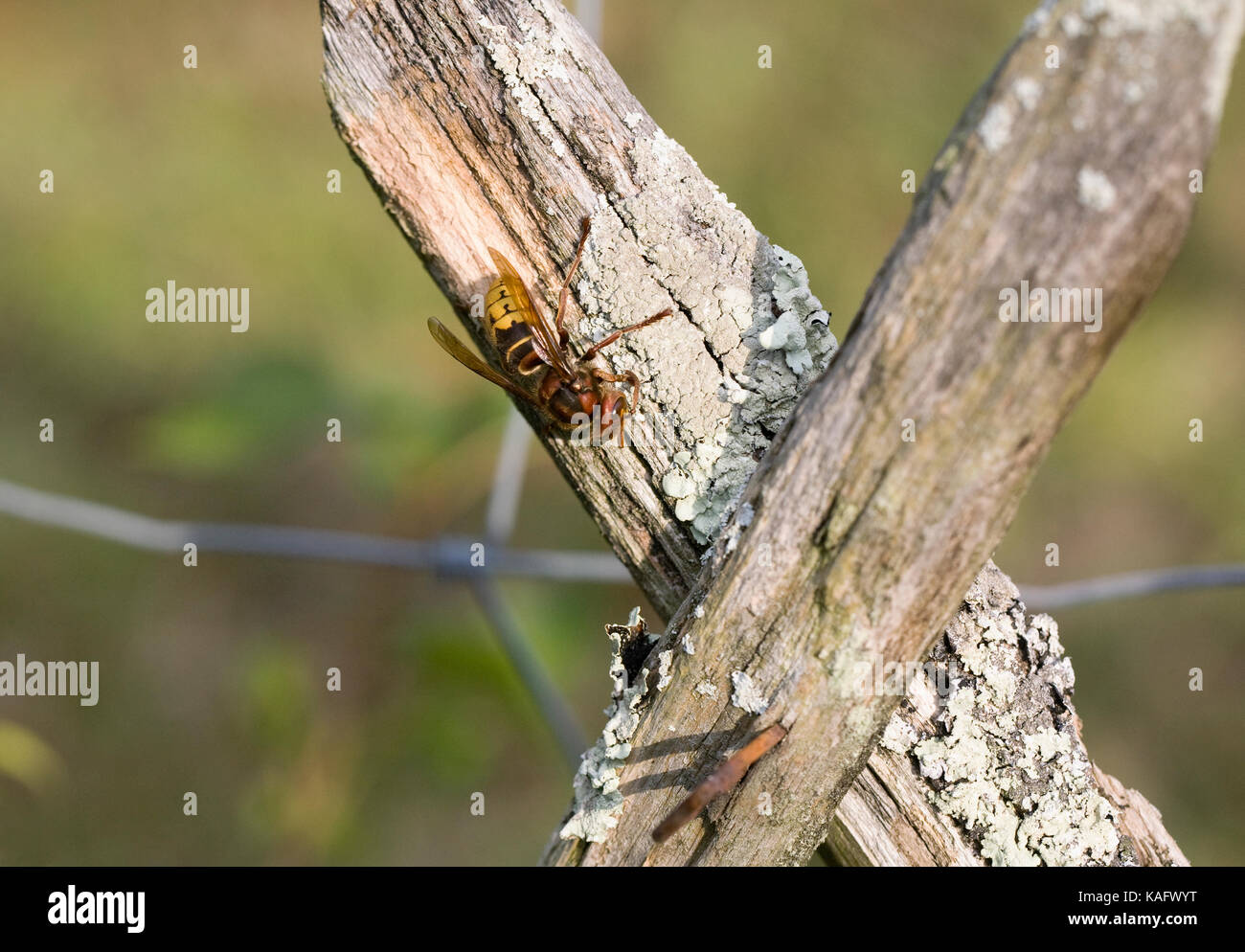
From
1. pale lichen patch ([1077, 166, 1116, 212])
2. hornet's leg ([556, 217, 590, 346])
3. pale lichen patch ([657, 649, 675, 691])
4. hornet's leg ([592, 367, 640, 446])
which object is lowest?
pale lichen patch ([657, 649, 675, 691])

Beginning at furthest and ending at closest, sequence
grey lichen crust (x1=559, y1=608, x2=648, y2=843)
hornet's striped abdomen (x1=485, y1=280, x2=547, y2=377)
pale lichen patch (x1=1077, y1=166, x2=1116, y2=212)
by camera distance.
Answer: hornet's striped abdomen (x1=485, y1=280, x2=547, y2=377)
grey lichen crust (x1=559, y1=608, x2=648, y2=843)
pale lichen patch (x1=1077, y1=166, x2=1116, y2=212)

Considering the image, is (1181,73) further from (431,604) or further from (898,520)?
(431,604)

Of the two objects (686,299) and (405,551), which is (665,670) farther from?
(405,551)

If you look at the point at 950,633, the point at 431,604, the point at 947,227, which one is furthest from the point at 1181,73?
the point at 431,604

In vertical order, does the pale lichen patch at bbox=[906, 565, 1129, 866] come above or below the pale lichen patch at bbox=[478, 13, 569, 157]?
below

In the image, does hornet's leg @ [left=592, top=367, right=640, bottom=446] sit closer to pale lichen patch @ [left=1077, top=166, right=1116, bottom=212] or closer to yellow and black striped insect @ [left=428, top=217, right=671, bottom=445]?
yellow and black striped insect @ [left=428, top=217, right=671, bottom=445]

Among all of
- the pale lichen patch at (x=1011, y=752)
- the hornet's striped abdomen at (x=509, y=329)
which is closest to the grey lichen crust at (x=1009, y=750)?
the pale lichen patch at (x=1011, y=752)

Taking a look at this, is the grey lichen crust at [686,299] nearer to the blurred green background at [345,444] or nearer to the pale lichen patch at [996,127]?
the pale lichen patch at [996,127]

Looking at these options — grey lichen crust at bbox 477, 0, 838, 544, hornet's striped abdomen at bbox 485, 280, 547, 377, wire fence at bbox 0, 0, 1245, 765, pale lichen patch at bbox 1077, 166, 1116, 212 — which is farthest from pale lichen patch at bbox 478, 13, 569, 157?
wire fence at bbox 0, 0, 1245, 765
